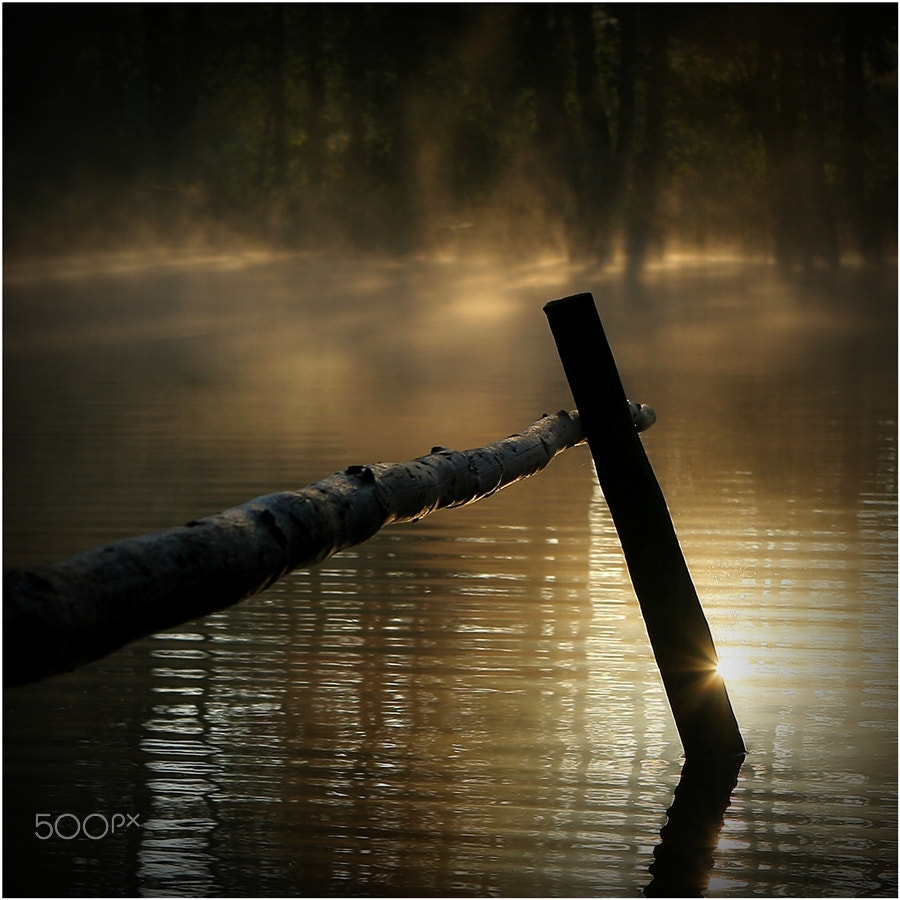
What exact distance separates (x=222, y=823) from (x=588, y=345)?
1670mm

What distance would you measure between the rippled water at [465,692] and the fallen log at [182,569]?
3.02 ft

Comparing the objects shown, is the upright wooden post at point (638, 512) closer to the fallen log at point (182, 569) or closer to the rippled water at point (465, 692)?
the rippled water at point (465, 692)

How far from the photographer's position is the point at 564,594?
6582 millimetres

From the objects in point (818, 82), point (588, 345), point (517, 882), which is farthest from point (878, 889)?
point (818, 82)

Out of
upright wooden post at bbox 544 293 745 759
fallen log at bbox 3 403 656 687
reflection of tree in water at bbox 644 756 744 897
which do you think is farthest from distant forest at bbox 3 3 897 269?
fallen log at bbox 3 403 656 687

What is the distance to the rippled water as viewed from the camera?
3.48m

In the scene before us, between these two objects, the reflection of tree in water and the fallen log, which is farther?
the reflection of tree in water

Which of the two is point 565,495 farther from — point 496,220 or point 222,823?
point 496,220

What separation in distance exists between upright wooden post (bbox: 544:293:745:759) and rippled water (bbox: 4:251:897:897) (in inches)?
13.7

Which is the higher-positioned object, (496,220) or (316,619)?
(496,220)

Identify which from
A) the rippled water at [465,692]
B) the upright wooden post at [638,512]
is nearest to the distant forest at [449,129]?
the rippled water at [465,692]

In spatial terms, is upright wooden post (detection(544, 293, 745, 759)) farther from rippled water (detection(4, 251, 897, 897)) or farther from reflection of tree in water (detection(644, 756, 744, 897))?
rippled water (detection(4, 251, 897, 897))

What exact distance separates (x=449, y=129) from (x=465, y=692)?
39767mm

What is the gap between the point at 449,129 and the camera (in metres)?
43.2
